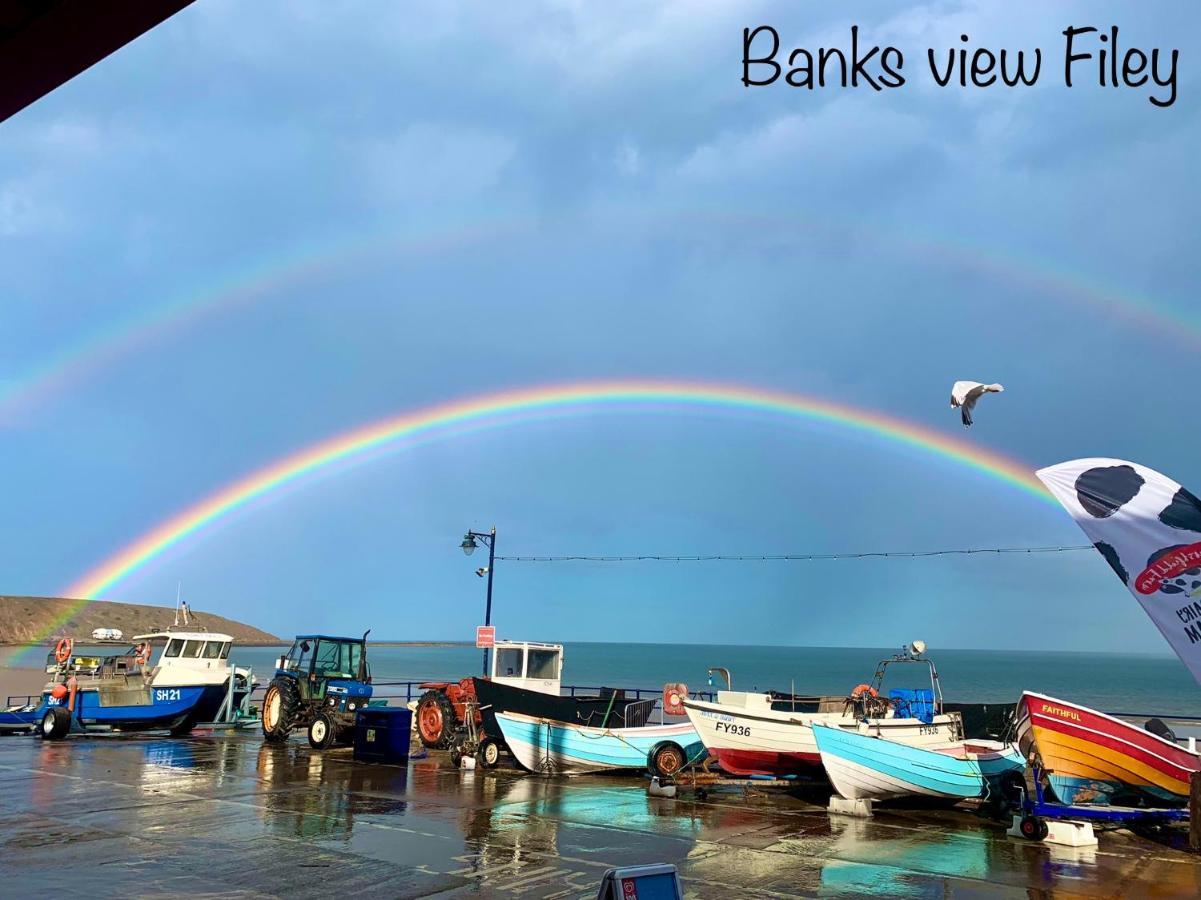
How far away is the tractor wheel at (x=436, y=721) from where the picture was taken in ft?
73.7

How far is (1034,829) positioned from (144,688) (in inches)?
895

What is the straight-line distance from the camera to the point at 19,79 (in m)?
3.54

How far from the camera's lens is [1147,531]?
8.16 m

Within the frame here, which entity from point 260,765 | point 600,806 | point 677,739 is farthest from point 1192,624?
point 260,765

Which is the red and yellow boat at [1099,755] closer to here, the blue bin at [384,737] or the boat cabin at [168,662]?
the blue bin at [384,737]

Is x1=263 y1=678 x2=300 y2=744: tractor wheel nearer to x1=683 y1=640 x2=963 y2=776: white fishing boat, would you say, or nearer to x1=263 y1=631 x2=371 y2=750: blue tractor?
x1=263 y1=631 x2=371 y2=750: blue tractor

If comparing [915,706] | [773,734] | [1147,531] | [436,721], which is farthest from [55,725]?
[1147,531]

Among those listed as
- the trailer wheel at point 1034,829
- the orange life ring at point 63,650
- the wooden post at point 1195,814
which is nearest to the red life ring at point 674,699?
the trailer wheel at point 1034,829

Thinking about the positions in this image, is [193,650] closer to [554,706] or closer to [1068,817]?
[554,706]

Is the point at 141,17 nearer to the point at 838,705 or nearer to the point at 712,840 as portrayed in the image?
the point at 712,840

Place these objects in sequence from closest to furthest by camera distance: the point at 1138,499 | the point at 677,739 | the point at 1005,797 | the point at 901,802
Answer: the point at 1138,499, the point at 1005,797, the point at 901,802, the point at 677,739

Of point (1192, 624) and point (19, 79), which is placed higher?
point (19, 79)

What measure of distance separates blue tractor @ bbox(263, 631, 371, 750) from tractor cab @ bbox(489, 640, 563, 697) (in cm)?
348

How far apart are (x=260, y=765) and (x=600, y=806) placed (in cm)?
798
